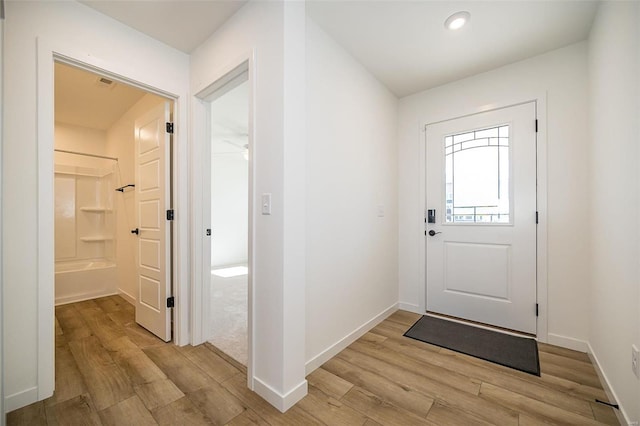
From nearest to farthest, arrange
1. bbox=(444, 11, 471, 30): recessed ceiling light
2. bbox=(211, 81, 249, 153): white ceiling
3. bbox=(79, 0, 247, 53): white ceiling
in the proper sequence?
bbox=(79, 0, 247, 53): white ceiling
bbox=(444, 11, 471, 30): recessed ceiling light
bbox=(211, 81, 249, 153): white ceiling

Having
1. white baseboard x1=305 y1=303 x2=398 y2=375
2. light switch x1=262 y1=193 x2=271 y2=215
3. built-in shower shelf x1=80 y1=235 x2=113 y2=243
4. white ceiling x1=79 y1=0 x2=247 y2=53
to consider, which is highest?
white ceiling x1=79 y1=0 x2=247 y2=53

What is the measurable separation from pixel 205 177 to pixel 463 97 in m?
2.76

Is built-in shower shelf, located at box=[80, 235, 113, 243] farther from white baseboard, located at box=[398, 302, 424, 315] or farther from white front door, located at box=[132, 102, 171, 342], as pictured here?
white baseboard, located at box=[398, 302, 424, 315]

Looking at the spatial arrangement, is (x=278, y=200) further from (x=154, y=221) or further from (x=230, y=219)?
(x=230, y=219)

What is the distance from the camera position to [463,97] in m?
2.72

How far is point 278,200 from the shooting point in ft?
4.94

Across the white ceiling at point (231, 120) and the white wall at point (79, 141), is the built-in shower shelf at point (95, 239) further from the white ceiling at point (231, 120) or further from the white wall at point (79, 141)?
the white ceiling at point (231, 120)

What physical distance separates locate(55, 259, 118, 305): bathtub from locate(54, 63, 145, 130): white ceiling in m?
2.17

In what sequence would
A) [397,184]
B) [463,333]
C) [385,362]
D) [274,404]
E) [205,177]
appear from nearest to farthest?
1. [274,404]
2. [385,362]
3. [205,177]
4. [463,333]
5. [397,184]

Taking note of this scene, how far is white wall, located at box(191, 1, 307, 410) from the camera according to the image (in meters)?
1.50

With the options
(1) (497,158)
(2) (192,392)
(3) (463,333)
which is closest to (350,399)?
(2) (192,392)

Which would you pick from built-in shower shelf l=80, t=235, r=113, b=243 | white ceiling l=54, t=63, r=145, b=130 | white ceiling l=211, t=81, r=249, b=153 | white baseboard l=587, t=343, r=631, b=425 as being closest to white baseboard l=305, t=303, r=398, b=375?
white baseboard l=587, t=343, r=631, b=425

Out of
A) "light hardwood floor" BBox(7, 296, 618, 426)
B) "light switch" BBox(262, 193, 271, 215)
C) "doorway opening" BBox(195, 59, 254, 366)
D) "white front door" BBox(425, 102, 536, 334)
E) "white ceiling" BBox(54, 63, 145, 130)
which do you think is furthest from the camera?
"white ceiling" BBox(54, 63, 145, 130)

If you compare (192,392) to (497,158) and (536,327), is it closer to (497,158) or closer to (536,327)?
(536,327)
